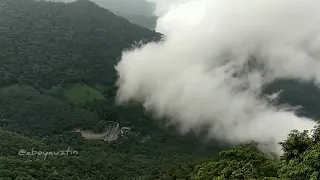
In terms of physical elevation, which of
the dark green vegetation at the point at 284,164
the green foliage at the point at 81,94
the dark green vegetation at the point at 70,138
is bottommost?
→ the dark green vegetation at the point at 284,164

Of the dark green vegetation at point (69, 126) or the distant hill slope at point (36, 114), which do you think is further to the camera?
the distant hill slope at point (36, 114)

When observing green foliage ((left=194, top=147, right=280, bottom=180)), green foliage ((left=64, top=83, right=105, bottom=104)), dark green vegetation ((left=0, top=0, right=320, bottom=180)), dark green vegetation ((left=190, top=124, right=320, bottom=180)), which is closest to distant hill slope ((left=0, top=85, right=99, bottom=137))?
dark green vegetation ((left=0, top=0, right=320, bottom=180))

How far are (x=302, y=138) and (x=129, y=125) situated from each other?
511ft

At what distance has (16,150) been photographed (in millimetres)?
90875

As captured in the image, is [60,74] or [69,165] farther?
[60,74]

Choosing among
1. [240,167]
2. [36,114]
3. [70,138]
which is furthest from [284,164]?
[36,114]

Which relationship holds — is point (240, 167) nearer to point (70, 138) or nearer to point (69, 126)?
point (70, 138)

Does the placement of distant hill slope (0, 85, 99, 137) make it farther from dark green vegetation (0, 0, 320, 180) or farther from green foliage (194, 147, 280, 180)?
green foliage (194, 147, 280, 180)

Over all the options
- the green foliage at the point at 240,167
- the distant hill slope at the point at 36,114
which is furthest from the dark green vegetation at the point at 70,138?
the green foliage at the point at 240,167

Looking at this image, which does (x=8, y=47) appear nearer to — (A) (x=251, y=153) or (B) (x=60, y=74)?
(B) (x=60, y=74)

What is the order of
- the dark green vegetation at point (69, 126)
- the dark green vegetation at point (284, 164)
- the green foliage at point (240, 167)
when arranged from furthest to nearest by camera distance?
the dark green vegetation at point (69, 126)
the green foliage at point (240, 167)
the dark green vegetation at point (284, 164)

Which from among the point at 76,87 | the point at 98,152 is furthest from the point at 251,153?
the point at 76,87

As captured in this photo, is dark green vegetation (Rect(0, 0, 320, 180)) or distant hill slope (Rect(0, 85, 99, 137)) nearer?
dark green vegetation (Rect(0, 0, 320, 180))

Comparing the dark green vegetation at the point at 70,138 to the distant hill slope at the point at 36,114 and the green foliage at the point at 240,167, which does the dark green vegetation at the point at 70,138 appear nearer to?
the distant hill slope at the point at 36,114
